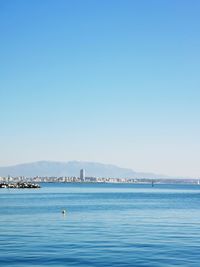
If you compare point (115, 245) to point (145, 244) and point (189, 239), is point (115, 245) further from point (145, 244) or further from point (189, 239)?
point (189, 239)

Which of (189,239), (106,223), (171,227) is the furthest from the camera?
(106,223)

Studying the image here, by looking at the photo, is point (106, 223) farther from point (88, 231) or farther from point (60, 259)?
point (60, 259)

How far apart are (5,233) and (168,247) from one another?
59.3ft

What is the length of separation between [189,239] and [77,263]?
15.2m

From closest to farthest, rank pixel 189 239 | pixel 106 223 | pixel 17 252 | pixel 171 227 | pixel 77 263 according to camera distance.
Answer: pixel 77 263 → pixel 17 252 → pixel 189 239 → pixel 171 227 → pixel 106 223

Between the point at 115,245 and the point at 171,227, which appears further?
the point at 171,227

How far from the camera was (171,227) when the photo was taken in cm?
5453

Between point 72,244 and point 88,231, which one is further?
point 88,231

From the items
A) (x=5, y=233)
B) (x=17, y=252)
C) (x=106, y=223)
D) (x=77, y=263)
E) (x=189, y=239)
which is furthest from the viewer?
(x=106, y=223)

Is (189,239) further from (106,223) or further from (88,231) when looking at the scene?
(106,223)

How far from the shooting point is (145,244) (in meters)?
39.8

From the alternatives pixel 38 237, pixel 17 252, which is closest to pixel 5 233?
pixel 38 237

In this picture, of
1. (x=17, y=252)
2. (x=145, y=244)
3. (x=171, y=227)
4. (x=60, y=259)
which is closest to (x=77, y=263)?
(x=60, y=259)

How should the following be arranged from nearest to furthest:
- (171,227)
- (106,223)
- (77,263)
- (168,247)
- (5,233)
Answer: (77,263) < (168,247) < (5,233) < (171,227) < (106,223)
